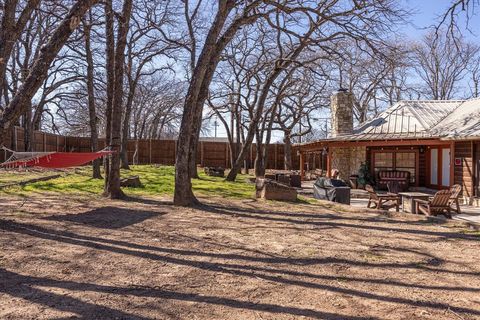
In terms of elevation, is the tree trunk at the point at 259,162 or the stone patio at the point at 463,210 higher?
the tree trunk at the point at 259,162

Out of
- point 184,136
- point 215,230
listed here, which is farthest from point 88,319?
point 184,136

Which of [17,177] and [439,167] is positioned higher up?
[439,167]

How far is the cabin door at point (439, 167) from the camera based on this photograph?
49.0 feet

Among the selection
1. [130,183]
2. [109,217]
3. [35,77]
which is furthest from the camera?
[130,183]

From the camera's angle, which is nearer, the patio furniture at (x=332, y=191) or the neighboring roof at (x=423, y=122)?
the patio furniture at (x=332, y=191)

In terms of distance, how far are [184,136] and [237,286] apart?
5150mm

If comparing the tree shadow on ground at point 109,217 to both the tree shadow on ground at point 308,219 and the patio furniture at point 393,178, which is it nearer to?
the tree shadow on ground at point 308,219

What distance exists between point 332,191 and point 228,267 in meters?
7.75

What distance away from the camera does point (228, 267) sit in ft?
13.9

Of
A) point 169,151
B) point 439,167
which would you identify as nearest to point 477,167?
point 439,167

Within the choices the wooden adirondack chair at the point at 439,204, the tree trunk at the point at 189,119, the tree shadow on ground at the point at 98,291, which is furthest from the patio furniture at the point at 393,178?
the tree shadow on ground at the point at 98,291

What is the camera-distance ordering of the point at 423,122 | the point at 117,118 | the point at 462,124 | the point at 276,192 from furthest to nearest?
the point at 423,122
the point at 462,124
the point at 276,192
the point at 117,118

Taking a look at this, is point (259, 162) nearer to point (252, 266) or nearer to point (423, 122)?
point (423, 122)

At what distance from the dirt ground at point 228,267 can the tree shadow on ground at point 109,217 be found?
0.03 m
